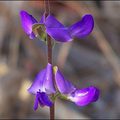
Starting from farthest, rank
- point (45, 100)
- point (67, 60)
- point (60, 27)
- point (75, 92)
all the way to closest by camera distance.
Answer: point (67, 60) → point (75, 92) → point (60, 27) → point (45, 100)

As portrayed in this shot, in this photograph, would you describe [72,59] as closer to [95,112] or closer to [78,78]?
[78,78]

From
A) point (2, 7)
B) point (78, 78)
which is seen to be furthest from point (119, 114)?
point (2, 7)

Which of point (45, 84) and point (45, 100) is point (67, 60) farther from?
point (45, 100)

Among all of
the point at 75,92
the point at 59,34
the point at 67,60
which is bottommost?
the point at 67,60

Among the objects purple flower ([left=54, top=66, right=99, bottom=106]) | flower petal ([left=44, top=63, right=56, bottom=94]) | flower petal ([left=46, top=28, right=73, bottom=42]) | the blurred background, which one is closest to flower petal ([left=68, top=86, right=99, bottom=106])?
purple flower ([left=54, top=66, right=99, bottom=106])

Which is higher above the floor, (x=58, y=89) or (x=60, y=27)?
(x=60, y=27)

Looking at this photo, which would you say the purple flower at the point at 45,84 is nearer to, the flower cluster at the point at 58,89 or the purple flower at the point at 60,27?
the flower cluster at the point at 58,89

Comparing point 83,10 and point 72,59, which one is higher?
point 83,10

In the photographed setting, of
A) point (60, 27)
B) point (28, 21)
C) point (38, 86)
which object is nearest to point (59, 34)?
point (60, 27)
